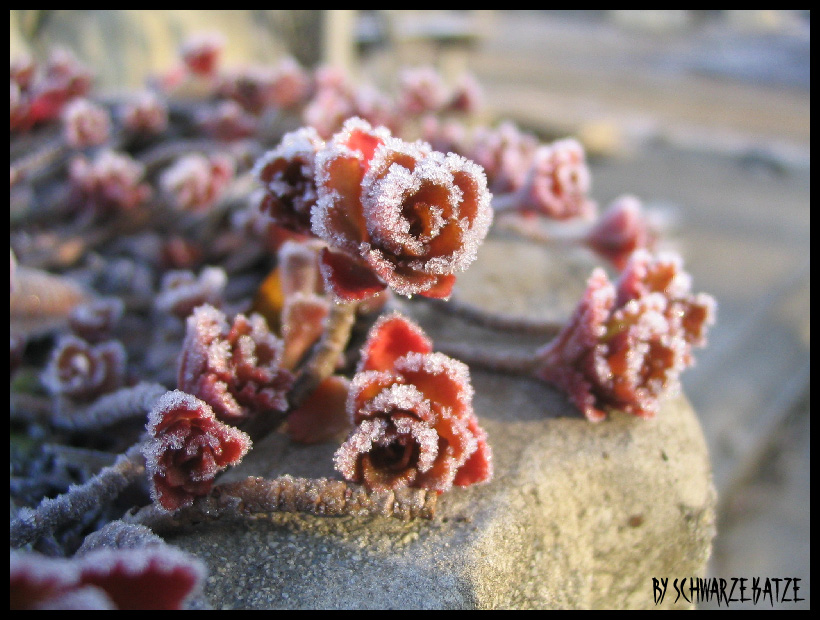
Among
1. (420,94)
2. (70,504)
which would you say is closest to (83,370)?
(70,504)

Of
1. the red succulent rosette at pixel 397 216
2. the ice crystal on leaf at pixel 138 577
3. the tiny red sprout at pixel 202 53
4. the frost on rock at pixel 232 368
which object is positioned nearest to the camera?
the ice crystal on leaf at pixel 138 577

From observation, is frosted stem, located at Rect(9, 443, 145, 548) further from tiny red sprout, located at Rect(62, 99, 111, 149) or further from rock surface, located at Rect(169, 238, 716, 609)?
tiny red sprout, located at Rect(62, 99, 111, 149)

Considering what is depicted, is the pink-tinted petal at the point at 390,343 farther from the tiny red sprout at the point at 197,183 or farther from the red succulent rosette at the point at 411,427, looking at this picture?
the tiny red sprout at the point at 197,183

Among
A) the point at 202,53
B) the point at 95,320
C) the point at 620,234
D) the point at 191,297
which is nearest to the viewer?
the point at 191,297

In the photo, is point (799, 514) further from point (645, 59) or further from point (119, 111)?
point (645, 59)

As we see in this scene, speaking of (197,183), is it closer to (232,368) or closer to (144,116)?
(144,116)

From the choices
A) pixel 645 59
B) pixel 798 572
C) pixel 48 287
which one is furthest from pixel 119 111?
pixel 645 59

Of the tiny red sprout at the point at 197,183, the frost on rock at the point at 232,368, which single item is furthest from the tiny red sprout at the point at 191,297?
the tiny red sprout at the point at 197,183
